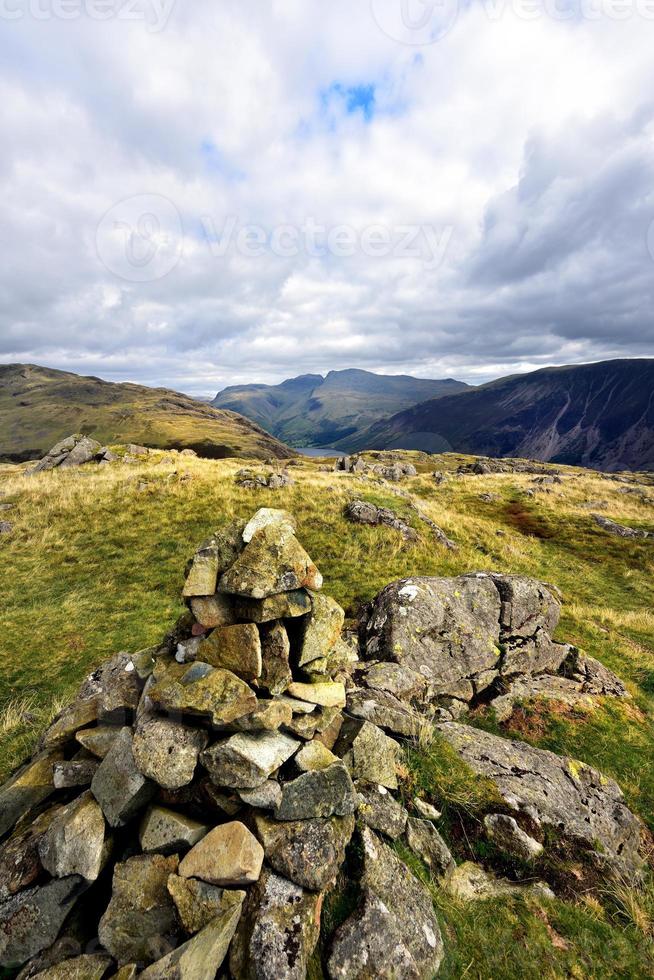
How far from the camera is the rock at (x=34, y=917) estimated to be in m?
5.00

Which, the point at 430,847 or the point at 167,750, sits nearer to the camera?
the point at 167,750

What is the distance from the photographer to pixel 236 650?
7.55 metres

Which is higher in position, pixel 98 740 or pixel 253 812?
pixel 98 740

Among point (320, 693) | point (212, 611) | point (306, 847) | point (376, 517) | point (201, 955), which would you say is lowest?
point (376, 517)

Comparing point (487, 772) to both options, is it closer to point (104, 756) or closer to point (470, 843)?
point (470, 843)

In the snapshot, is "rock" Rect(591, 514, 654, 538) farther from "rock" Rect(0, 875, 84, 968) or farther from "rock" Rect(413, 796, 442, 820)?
"rock" Rect(0, 875, 84, 968)

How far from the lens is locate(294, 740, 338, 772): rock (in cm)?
669

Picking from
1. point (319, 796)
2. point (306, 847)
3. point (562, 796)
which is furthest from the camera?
point (562, 796)

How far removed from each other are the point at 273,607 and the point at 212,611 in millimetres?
1310

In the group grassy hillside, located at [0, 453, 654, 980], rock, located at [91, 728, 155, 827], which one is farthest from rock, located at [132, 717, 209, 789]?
grassy hillside, located at [0, 453, 654, 980]

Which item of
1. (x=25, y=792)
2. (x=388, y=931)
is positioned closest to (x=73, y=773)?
(x=25, y=792)

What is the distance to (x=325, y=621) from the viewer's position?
8.62m

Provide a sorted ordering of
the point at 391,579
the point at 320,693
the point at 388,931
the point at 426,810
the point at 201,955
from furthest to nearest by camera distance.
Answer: the point at 391,579, the point at 320,693, the point at 426,810, the point at 388,931, the point at 201,955

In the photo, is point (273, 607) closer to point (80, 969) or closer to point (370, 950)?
point (370, 950)
